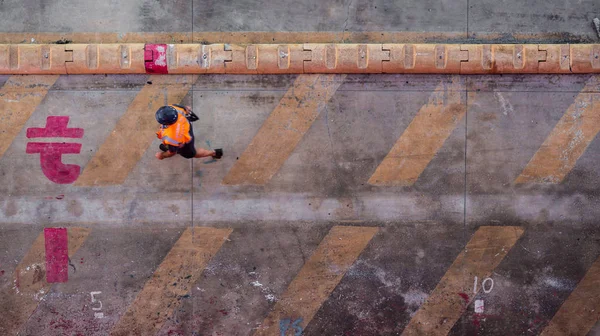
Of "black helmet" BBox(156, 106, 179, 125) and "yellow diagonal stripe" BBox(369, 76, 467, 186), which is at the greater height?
"black helmet" BBox(156, 106, 179, 125)

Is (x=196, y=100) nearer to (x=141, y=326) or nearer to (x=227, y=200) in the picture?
(x=227, y=200)

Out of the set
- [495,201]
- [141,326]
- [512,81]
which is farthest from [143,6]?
[495,201]

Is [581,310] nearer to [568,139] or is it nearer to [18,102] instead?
[568,139]

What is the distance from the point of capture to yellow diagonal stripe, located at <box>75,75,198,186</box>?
6809 mm

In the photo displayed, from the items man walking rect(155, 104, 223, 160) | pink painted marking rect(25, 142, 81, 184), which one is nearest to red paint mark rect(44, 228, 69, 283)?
pink painted marking rect(25, 142, 81, 184)

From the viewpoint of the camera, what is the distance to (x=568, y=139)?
689cm

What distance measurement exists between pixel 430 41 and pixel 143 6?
4452 mm

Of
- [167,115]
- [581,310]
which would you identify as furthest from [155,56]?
[581,310]

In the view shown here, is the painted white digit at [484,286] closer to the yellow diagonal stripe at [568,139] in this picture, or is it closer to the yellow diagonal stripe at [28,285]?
the yellow diagonal stripe at [568,139]

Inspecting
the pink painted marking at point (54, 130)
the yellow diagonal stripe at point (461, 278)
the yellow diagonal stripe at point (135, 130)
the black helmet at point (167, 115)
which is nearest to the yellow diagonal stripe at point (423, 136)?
the yellow diagonal stripe at point (461, 278)

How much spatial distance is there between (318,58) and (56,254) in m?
5.01

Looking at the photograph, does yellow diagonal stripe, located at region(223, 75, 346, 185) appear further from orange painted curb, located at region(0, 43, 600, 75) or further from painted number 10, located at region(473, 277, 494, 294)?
painted number 10, located at region(473, 277, 494, 294)

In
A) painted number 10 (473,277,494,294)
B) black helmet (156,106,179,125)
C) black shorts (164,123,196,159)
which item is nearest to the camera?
black helmet (156,106,179,125)

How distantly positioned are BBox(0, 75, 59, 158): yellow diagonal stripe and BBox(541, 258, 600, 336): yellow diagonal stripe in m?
8.63
